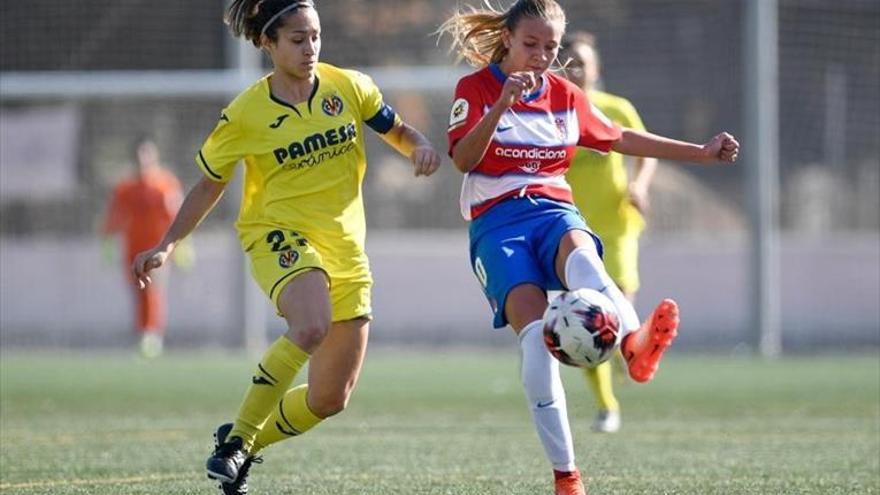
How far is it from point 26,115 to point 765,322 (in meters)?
8.66

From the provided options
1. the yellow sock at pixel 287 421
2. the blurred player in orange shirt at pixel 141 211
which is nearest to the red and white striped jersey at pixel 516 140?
the yellow sock at pixel 287 421

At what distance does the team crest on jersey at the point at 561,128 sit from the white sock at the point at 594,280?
557 mm

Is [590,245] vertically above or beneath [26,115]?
beneath

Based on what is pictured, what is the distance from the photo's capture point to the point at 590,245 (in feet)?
18.3

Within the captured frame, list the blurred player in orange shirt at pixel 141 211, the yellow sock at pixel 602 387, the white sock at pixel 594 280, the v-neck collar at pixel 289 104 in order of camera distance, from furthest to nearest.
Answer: the blurred player in orange shirt at pixel 141 211 → the yellow sock at pixel 602 387 → the v-neck collar at pixel 289 104 → the white sock at pixel 594 280

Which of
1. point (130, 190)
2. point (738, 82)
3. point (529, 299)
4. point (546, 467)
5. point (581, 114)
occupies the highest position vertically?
point (738, 82)

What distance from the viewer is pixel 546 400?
17.6 ft

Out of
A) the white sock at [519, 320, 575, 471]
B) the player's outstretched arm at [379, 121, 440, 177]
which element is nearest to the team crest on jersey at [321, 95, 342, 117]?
the player's outstretched arm at [379, 121, 440, 177]

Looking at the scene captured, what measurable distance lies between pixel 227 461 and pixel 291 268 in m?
0.73

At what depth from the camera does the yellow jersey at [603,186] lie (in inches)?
358

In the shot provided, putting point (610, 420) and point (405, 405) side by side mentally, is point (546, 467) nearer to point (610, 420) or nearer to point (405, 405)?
point (610, 420)

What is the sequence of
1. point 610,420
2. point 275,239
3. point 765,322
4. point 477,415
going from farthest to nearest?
point 765,322
point 477,415
point 610,420
point 275,239

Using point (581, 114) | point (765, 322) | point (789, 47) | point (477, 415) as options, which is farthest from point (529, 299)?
point (789, 47)

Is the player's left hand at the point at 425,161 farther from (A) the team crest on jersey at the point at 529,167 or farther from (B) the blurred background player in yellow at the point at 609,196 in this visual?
(B) the blurred background player in yellow at the point at 609,196
